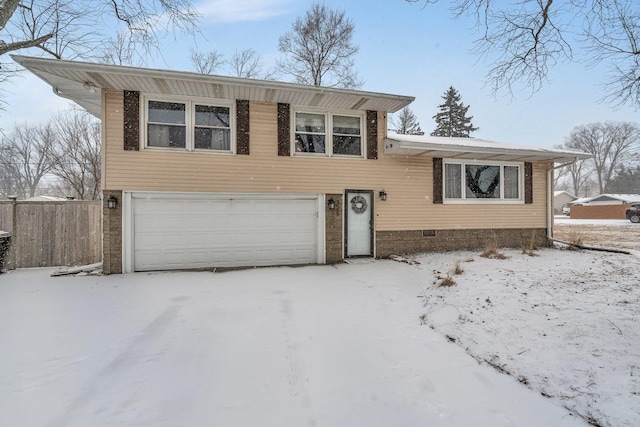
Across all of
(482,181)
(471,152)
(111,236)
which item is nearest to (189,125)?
(111,236)

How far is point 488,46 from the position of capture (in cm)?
513

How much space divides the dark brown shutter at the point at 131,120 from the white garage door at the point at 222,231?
1195 mm

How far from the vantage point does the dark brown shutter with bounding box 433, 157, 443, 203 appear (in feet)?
30.1

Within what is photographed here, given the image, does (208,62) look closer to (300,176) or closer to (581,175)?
(300,176)

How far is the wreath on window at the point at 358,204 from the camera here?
8.68 m

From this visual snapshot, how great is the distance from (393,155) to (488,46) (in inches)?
154

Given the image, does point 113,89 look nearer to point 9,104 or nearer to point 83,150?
point 9,104

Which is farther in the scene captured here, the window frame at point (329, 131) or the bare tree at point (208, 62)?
the bare tree at point (208, 62)

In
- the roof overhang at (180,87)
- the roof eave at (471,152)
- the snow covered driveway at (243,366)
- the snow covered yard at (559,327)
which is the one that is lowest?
the snow covered driveway at (243,366)

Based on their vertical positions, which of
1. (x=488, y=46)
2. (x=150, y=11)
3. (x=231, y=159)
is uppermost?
(x=150, y=11)

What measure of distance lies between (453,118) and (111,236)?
102 feet

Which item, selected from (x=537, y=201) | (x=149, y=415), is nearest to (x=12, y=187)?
(x=149, y=415)

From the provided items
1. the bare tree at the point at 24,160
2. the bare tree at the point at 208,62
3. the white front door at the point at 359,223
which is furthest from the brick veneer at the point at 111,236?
the bare tree at the point at 24,160

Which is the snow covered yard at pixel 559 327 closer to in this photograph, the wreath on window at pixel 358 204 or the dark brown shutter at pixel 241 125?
the wreath on window at pixel 358 204
